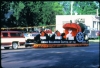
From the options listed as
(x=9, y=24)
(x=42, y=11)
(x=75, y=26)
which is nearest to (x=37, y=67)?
(x=75, y=26)

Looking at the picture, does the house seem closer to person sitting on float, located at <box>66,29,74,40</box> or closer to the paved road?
person sitting on float, located at <box>66,29,74,40</box>

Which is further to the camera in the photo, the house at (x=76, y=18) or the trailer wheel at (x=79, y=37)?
the house at (x=76, y=18)

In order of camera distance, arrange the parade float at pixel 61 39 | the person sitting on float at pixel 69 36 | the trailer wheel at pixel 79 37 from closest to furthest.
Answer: the parade float at pixel 61 39 < the person sitting on float at pixel 69 36 < the trailer wheel at pixel 79 37

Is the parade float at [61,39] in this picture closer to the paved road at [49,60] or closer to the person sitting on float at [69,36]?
the person sitting on float at [69,36]

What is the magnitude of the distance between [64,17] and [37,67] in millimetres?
44093

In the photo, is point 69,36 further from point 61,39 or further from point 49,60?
point 49,60

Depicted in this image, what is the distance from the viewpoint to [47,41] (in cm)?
2684

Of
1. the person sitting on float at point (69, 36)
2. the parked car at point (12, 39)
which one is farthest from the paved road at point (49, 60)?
the person sitting on float at point (69, 36)

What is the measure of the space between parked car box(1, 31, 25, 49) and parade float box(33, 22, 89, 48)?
1.56 meters

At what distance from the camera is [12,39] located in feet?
85.8

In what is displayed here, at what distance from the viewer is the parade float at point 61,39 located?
2689cm

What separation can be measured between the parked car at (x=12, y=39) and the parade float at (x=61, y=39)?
5.13 ft

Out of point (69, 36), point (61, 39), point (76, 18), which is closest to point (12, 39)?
point (61, 39)

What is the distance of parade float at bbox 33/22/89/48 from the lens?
88.2 ft
